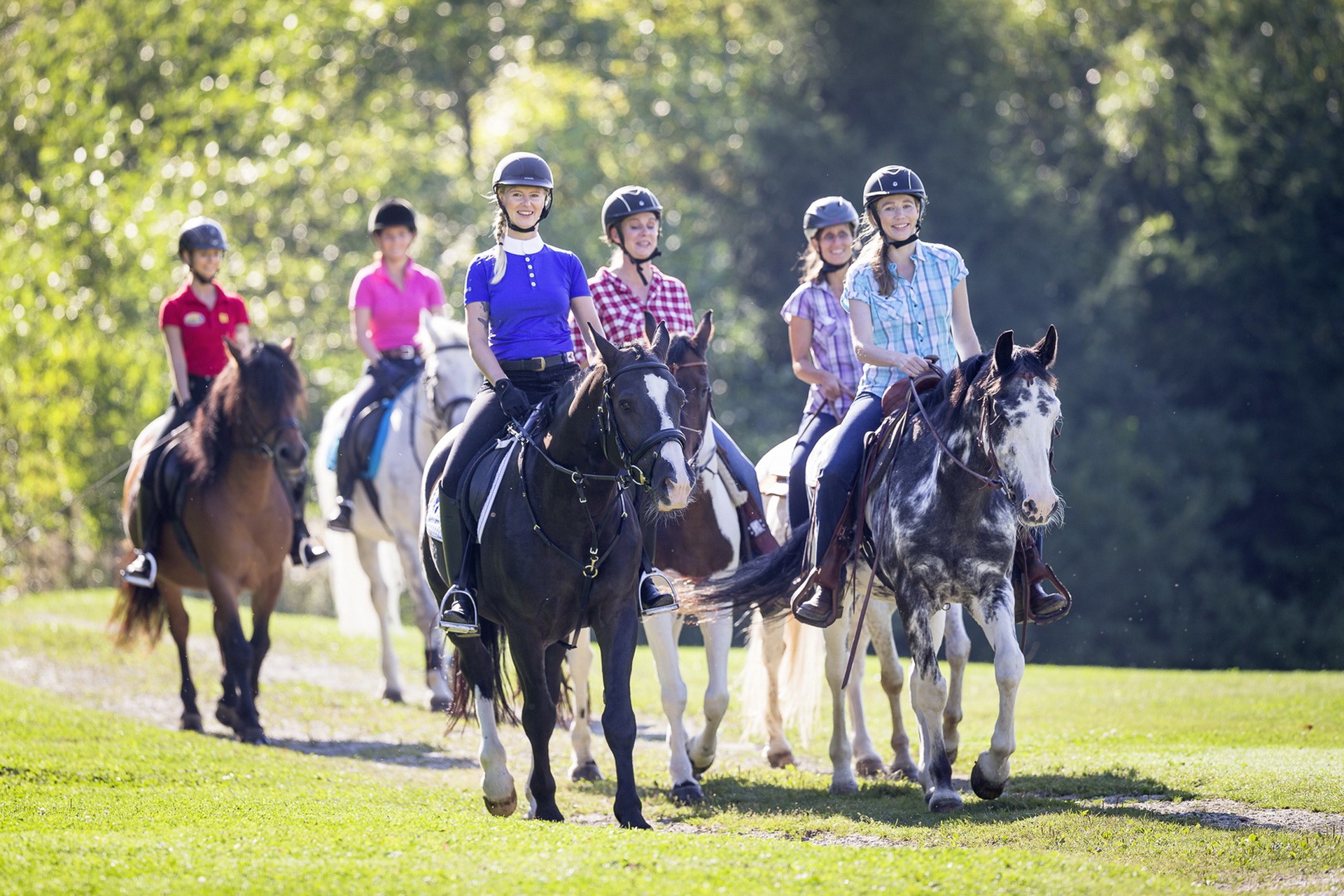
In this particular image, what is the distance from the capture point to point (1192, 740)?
1131 cm

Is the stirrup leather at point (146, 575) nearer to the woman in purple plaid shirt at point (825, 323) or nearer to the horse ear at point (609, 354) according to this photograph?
the woman in purple plaid shirt at point (825, 323)

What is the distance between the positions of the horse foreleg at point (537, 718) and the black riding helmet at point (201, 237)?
618cm

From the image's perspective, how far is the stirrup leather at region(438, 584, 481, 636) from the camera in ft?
26.1

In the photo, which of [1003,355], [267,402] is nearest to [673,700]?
[1003,355]

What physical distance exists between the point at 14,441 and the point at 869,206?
2265 centimetres

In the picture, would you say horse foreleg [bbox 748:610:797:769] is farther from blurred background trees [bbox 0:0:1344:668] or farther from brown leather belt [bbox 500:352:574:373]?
blurred background trees [bbox 0:0:1344:668]

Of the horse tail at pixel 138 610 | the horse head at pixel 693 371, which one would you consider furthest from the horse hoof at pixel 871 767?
the horse tail at pixel 138 610

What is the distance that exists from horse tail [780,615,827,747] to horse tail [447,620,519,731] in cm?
270

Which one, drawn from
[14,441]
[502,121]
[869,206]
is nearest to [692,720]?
[869,206]

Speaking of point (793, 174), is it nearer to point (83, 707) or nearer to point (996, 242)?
point (996, 242)

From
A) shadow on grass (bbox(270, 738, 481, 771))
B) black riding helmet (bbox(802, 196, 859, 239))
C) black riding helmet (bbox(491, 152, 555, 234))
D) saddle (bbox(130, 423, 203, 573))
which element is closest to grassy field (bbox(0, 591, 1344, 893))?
shadow on grass (bbox(270, 738, 481, 771))

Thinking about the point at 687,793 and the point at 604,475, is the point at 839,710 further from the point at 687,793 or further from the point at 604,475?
the point at 604,475

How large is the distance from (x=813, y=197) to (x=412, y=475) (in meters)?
21.2

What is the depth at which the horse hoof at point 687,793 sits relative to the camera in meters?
9.05
